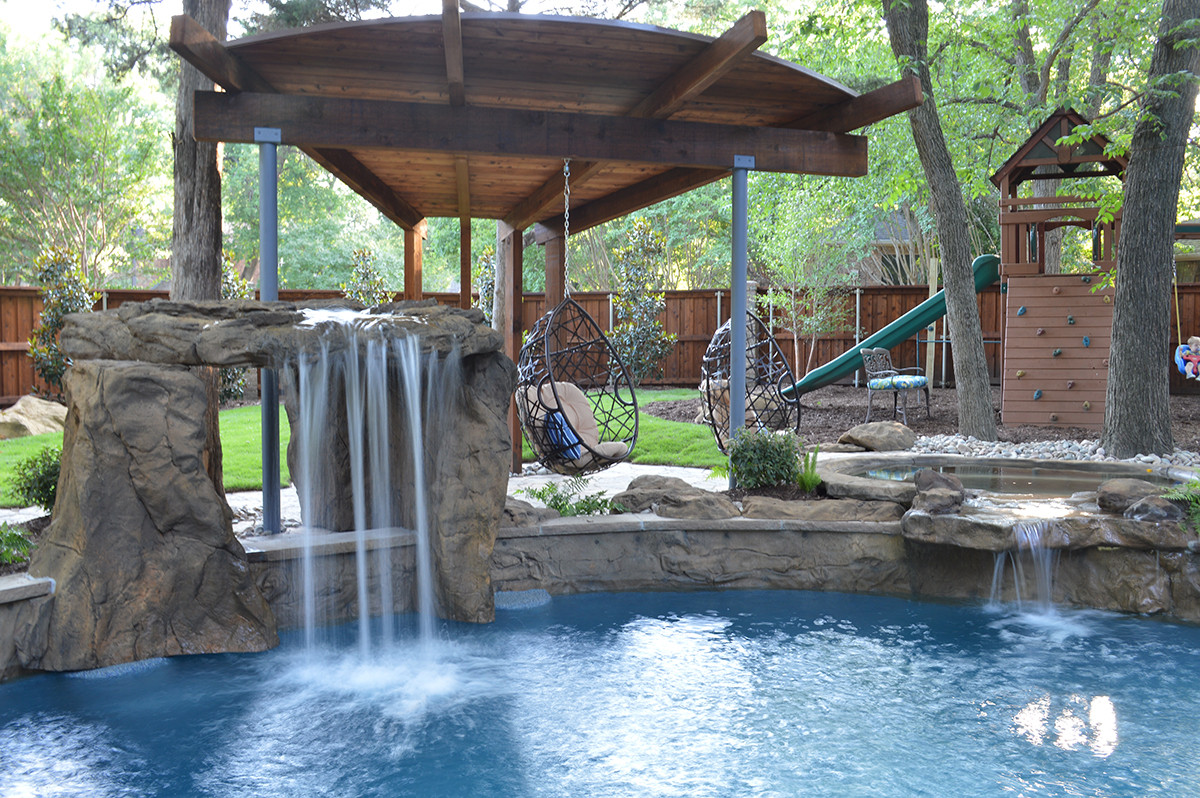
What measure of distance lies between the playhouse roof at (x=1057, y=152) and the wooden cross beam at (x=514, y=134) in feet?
16.9

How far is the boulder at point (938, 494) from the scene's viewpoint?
191 inches

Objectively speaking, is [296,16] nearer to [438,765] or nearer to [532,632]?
[532,632]

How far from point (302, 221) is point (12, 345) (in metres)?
13.2

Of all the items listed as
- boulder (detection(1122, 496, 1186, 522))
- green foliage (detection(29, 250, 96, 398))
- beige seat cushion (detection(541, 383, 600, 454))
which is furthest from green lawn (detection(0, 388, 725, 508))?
boulder (detection(1122, 496, 1186, 522))

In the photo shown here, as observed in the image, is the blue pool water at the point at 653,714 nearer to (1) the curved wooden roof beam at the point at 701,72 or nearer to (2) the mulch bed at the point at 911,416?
(1) the curved wooden roof beam at the point at 701,72

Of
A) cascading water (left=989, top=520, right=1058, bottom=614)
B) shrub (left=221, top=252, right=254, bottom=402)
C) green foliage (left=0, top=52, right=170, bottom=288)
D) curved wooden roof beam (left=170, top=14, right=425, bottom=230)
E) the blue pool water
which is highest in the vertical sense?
green foliage (left=0, top=52, right=170, bottom=288)

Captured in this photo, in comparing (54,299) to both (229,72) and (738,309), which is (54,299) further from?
(738,309)

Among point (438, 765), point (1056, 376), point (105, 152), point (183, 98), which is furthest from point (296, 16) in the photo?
point (105, 152)

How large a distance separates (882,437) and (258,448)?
5.96 metres

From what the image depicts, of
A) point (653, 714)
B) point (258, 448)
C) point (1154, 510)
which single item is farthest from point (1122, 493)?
point (258, 448)

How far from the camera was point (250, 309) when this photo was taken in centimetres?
415

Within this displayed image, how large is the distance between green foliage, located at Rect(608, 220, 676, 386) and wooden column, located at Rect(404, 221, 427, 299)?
4843 millimetres

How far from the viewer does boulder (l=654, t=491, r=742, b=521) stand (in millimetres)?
5117

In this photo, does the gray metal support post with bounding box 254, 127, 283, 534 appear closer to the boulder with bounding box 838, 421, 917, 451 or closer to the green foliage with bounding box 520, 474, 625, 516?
the green foliage with bounding box 520, 474, 625, 516
